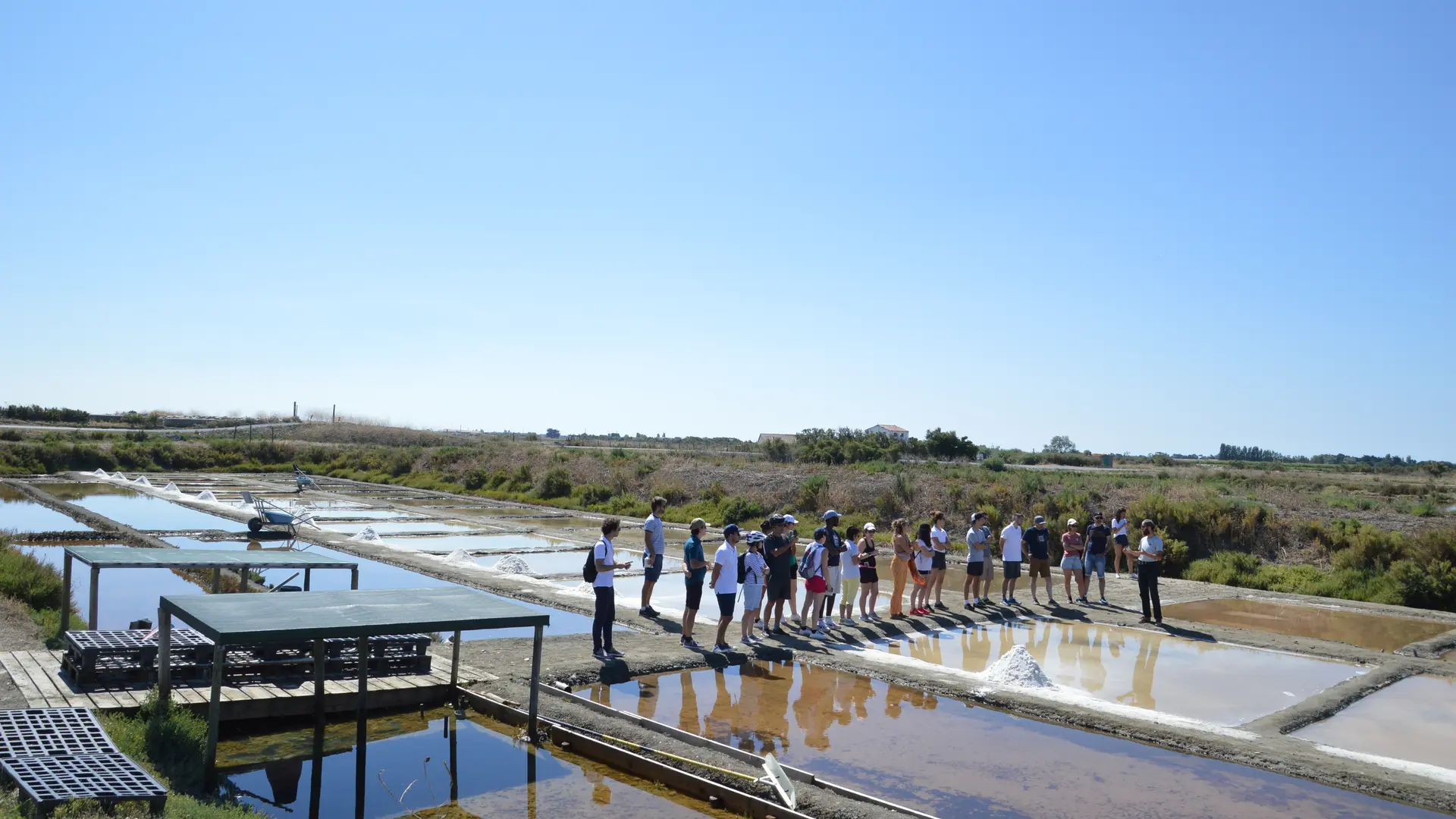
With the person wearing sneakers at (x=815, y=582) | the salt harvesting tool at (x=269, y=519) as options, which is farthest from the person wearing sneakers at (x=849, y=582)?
the salt harvesting tool at (x=269, y=519)

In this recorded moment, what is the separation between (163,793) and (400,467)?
46526 millimetres

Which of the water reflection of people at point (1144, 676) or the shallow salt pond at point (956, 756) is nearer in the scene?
the shallow salt pond at point (956, 756)

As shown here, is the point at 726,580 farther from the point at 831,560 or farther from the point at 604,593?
the point at 831,560

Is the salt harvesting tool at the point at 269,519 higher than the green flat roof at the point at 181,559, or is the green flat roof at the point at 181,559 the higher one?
the green flat roof at the point at 181,559

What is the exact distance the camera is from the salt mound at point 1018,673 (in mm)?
10867

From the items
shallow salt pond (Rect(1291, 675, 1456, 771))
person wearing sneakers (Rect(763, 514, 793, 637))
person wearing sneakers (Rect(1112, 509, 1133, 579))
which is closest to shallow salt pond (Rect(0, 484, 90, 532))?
person wearing sneakers (Rect(763, 514, 793, 637))

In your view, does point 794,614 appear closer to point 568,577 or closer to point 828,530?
point 828,530

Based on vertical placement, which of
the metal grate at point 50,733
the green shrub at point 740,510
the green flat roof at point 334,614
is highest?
the green flat roof at point 334,614

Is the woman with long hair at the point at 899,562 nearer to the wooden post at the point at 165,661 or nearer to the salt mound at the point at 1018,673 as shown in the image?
the salt mound at the point at 1018,673

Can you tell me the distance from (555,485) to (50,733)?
31.0 m

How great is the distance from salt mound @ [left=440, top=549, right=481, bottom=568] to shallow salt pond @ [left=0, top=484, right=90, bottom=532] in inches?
375

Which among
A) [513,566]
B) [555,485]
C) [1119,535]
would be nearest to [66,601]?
[513,566]

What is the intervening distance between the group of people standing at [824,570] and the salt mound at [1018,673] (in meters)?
2.72

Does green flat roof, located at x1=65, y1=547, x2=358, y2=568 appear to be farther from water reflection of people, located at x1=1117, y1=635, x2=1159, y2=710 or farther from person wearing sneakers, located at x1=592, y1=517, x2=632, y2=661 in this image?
water reflection of people, located at x1=1117, y1=635, x2=1159, y2=710
